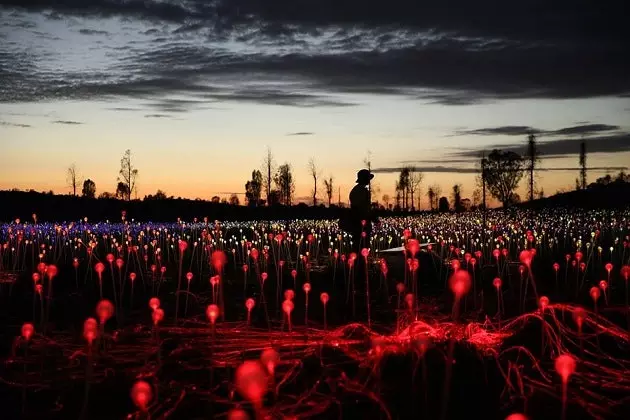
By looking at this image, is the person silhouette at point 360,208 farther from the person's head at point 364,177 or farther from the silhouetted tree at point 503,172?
the silhouetted tree at point 503,172

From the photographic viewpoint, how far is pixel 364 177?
561 inches

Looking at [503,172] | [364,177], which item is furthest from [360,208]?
[503,172]

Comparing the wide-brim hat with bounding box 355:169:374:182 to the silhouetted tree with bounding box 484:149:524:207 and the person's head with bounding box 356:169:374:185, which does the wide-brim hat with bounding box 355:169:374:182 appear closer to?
the person's head with bounding box 356:169:374:185

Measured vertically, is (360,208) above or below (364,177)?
below

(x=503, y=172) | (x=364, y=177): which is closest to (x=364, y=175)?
(x=364, y=177)

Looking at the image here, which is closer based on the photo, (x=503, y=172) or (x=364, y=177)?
(x=364, y=177)

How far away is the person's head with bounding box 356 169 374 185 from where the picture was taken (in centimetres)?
1417

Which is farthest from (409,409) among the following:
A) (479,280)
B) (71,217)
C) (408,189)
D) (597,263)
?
(408,189)

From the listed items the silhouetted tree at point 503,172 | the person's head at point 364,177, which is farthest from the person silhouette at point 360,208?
the silhouetted tree at point 503,172

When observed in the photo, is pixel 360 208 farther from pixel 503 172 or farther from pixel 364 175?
pixel 503 172

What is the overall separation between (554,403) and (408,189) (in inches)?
3294

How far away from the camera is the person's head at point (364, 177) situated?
14.2 metres

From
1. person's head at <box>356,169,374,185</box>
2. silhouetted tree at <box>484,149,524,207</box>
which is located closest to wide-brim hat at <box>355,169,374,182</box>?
person's head at <box>356,169,374,185</box>

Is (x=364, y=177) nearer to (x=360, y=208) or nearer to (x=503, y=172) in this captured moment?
(x=360, y=208)
